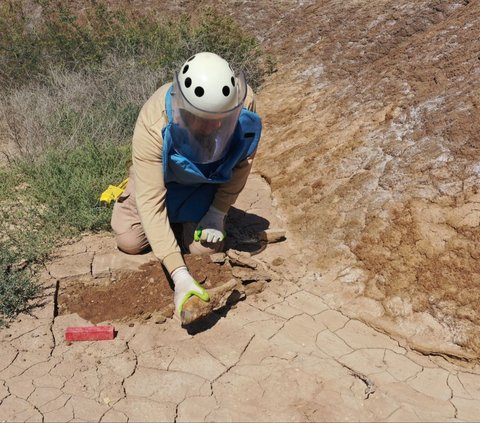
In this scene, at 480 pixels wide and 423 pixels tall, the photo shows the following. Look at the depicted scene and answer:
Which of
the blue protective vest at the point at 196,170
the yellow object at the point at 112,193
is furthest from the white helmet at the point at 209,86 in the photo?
the yellow object at the point at 112,193

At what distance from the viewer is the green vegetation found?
3.73 metres

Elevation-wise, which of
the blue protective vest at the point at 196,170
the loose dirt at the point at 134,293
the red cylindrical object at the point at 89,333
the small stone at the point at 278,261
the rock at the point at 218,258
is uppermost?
the blue protective vest at the point at 196,170

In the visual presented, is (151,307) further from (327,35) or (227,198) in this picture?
(327,35)

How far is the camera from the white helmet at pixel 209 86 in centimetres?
263

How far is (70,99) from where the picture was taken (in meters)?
5.59


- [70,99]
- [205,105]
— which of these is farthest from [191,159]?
[70,99]

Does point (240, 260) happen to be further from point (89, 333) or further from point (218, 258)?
point (89, 333)

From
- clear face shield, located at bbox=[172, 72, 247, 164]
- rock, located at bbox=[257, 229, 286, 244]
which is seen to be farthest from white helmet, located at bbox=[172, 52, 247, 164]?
rock, located at bbox=[257, 229, 286, 244]

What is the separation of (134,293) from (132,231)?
0.43m

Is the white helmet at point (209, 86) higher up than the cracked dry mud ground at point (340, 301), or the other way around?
the white helmet at point (209, 86)

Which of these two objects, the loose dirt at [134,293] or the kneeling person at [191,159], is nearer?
the kneeling person at [191,159]

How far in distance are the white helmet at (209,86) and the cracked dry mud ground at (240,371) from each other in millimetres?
1074

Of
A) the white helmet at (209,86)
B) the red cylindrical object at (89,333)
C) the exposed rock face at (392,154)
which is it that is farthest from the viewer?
the exposed rock face at (392,154)

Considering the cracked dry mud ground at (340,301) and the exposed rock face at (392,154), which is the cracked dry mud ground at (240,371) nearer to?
the cracked dry mud ground at (340,301)
